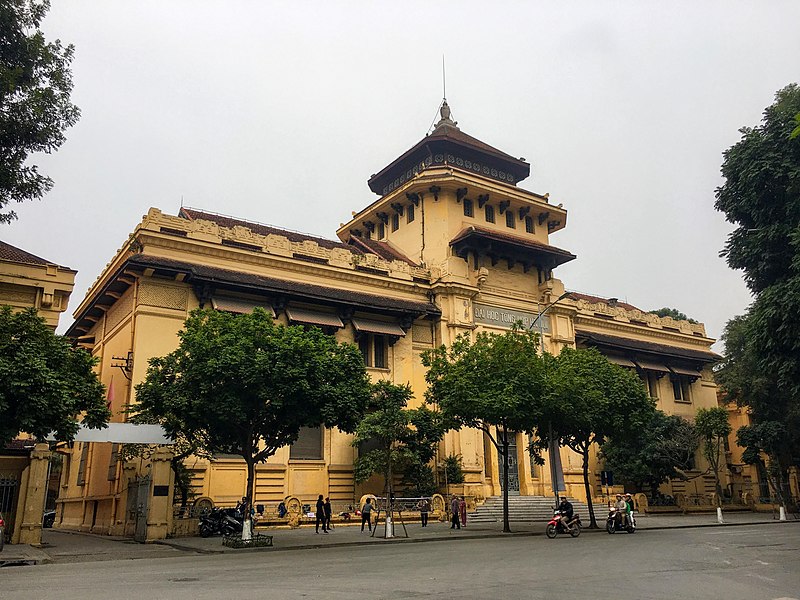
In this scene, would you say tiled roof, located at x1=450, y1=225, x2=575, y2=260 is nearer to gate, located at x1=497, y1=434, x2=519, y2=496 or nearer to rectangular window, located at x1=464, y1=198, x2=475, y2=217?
rectangular window, located at x1=464, y1=198, x2=475, y2=217

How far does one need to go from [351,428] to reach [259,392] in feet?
12.1

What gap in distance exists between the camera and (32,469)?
22.0m

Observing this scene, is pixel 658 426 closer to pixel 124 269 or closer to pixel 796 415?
pixel 796 415

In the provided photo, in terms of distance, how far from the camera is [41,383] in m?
17.9

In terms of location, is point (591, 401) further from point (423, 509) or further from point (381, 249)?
point (381, 249)

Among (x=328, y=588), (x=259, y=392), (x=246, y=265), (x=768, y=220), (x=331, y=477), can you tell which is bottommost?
(x=328, y=588)

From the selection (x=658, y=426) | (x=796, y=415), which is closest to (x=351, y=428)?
(x=658, y=426)

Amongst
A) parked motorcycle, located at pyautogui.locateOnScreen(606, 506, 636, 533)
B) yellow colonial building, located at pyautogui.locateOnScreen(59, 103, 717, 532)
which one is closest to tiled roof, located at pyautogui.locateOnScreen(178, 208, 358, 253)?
yellow colonial building, located at pyautogui.locateOnScreen(59, 103, 717, 532)

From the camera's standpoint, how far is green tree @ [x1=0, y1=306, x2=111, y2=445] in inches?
695

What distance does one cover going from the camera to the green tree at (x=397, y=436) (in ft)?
95.7

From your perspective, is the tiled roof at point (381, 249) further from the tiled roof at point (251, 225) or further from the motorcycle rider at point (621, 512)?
the motorcycle rider at point (621, 512)

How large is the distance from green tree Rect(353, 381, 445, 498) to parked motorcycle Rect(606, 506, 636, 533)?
7.44 meters

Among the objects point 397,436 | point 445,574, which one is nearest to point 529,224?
point 397,436

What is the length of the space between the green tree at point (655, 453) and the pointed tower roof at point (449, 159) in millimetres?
17804
